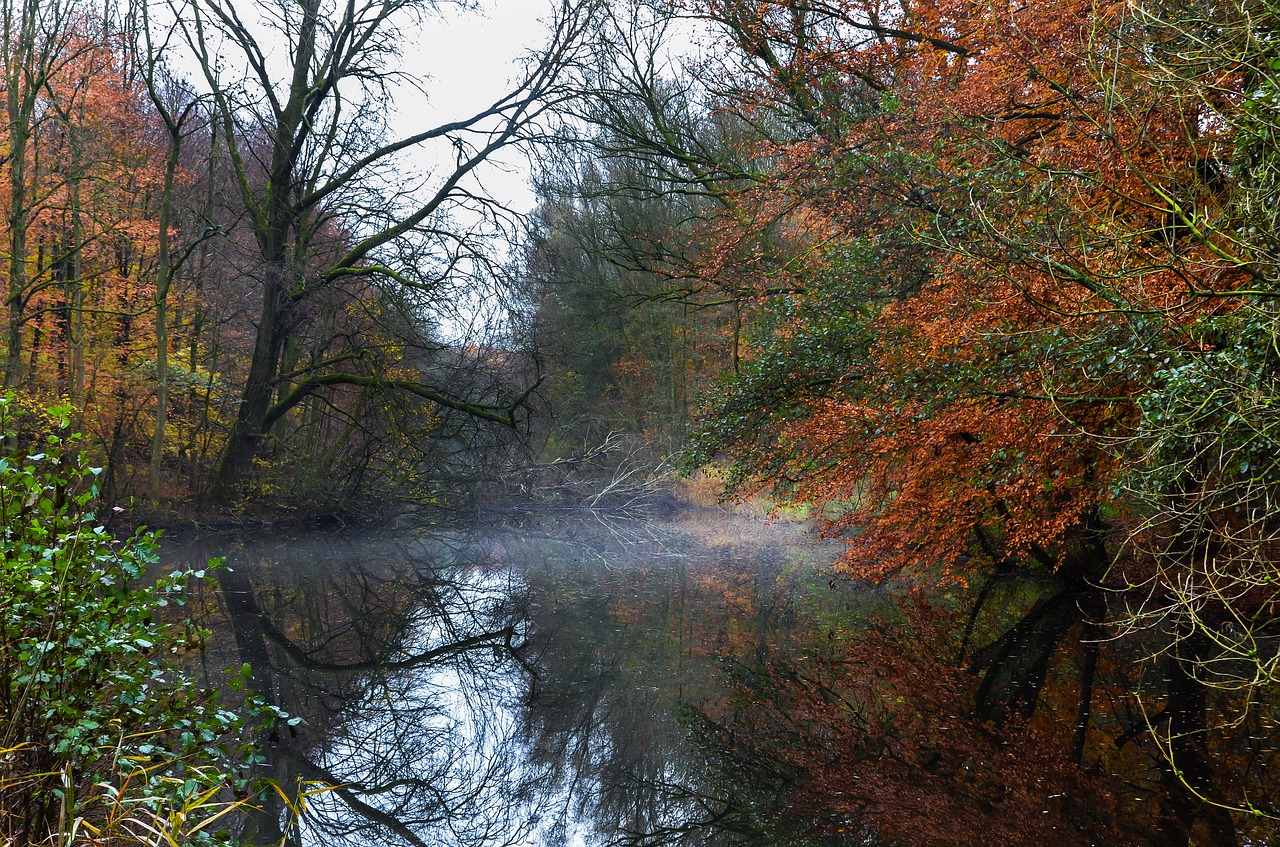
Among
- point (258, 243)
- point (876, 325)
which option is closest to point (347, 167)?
point (258, 243)

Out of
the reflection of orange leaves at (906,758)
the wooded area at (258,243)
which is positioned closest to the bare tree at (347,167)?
the wooded area at (258,243)

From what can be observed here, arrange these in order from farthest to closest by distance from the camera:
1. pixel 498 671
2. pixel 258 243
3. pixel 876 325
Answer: pixel 258 243, pixel 876 325, pixel 498 671

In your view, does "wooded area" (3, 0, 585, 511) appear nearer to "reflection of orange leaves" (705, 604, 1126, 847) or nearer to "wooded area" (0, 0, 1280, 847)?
"wooded area" (0, 0, 1280, 847)

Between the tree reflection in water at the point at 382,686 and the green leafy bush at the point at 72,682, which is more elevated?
the green leafy bush at the point at 72,682

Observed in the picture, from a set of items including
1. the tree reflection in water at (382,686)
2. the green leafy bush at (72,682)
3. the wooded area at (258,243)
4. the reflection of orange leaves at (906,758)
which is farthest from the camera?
the wooded area at (258,243)

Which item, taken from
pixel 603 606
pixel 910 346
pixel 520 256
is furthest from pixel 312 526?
A: pixel 910 346

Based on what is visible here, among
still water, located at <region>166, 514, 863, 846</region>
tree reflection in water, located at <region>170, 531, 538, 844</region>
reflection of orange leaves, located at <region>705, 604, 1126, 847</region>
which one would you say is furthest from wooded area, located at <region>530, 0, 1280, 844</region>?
tree reflection in water, located at <region>170, 531, 538, 844</region>

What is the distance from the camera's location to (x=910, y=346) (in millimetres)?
9117

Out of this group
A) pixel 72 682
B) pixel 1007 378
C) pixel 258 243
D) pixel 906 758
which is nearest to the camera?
pixel 72 682

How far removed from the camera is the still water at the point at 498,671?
5133mm

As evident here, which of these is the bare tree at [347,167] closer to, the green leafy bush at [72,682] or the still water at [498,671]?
the still water at [498,671]

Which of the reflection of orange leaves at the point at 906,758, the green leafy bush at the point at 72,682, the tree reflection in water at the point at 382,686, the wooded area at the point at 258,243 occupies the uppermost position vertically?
the wooded area at the point at 258,243

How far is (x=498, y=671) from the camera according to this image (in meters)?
8.05

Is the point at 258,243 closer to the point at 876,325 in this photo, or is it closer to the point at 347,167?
the point at 347,167
